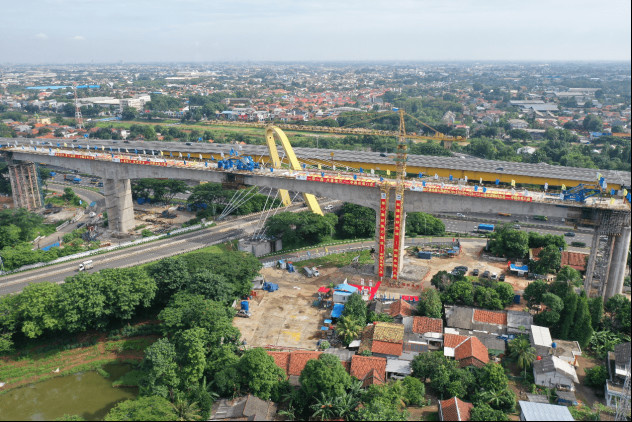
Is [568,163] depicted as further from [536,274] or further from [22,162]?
[22,162]

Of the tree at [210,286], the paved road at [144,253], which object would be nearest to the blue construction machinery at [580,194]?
the tree at [210,286]

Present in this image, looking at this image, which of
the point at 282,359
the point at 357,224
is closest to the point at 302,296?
the point at 282,359

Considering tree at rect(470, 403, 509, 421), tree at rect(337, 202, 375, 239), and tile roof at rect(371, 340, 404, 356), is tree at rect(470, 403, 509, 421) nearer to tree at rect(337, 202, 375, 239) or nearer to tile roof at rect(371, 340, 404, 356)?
tile roof at rect(371, 340, 404, 356)

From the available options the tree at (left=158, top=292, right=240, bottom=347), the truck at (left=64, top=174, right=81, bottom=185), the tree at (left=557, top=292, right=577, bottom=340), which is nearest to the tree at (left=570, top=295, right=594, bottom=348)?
the tree at (left=557, top=292, right=577, bottom=340)

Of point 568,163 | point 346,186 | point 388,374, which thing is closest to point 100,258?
point 346,186

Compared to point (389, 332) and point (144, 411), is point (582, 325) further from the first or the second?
point (144, 411)

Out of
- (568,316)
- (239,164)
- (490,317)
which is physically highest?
(239,164)
